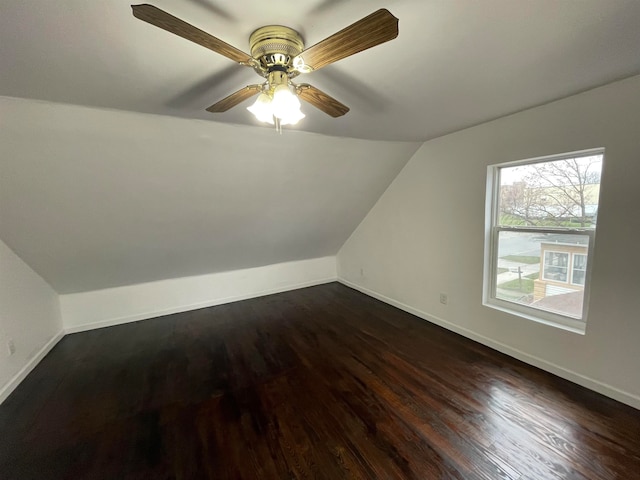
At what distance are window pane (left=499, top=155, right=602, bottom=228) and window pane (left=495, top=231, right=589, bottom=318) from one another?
14cm

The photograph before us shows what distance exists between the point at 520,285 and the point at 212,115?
120 inches

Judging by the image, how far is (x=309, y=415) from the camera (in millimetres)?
1986

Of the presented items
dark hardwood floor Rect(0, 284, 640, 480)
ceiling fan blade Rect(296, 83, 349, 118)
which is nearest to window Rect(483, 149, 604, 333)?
dark hardwood floor Rect(0, 284, 640, 480)

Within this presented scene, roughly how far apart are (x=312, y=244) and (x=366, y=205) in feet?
3.73

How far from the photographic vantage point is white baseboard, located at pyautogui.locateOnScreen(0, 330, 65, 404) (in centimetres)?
232

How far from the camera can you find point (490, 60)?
1.44 meters

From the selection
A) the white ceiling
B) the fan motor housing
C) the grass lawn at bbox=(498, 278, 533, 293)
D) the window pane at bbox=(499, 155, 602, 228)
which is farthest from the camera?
the grass lawn at bbox=(498, 278, 533, 293)

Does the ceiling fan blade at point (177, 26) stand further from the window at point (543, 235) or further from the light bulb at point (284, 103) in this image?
the window at point (543, 235)

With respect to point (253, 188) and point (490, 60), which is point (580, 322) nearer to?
point (490, 60)

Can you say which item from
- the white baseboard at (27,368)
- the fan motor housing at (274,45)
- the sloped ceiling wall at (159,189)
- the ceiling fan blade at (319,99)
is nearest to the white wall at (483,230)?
the sloped ceiling wall at (159,189)

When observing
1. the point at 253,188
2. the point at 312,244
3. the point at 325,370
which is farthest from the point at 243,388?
the point at 312,244

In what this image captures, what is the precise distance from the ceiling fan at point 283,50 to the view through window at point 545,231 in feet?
6.76

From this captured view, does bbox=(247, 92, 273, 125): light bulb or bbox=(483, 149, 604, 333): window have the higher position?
bbox=(247, 92, 273, 125): light bulb

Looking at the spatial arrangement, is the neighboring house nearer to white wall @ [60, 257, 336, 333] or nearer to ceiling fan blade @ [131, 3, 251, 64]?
ceiling fan blade @ [131, 3, 251, 64]
